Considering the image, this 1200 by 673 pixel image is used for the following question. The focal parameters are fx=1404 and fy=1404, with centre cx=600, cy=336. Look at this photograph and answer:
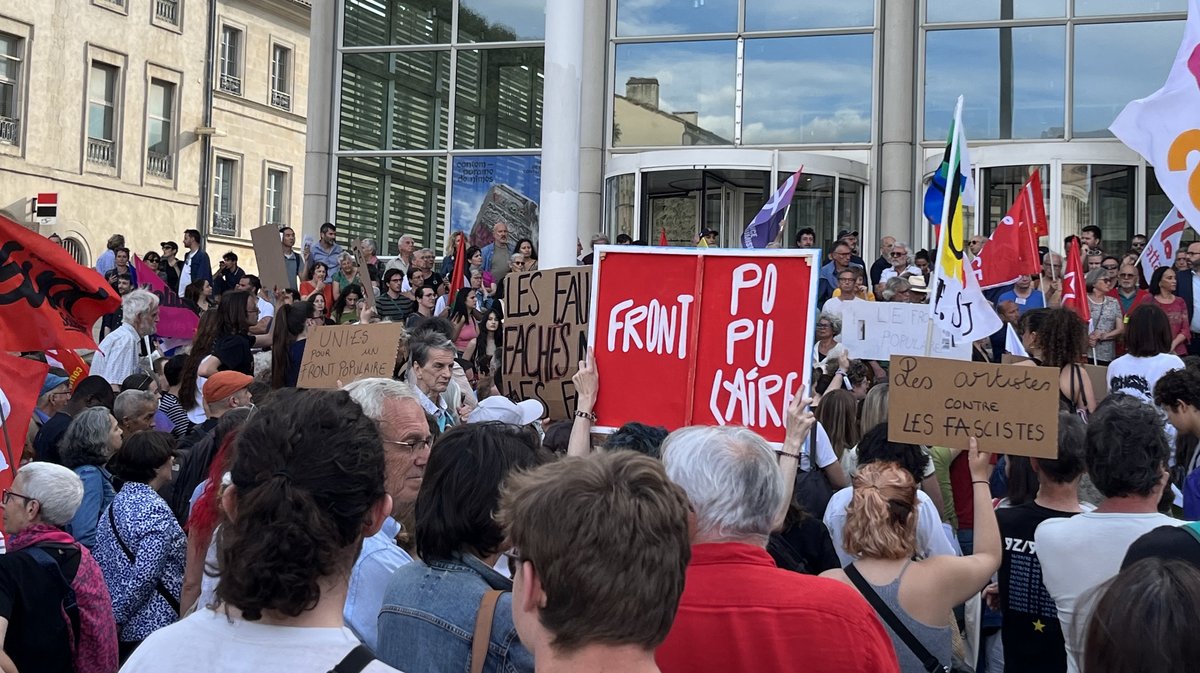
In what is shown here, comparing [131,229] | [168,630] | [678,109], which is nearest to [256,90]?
[131,229]

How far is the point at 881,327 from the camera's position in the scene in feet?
31.7

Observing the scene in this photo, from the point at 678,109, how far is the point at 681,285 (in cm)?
1597

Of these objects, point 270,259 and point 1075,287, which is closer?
point 1075,287

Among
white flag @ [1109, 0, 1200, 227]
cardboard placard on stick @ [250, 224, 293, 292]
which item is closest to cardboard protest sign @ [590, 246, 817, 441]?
white flag @ [1109, 0, 1200, 227]

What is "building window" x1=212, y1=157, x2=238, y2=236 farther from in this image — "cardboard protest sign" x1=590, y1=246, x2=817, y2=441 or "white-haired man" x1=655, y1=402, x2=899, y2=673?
"white-haired man" x1=655, y1=402, x2=899, y2=673

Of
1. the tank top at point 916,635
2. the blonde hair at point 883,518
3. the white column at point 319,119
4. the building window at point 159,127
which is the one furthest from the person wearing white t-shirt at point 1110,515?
the building window at point 159,127

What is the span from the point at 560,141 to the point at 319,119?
36.0 ft

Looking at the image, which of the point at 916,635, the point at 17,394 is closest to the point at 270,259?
the point at 17,394

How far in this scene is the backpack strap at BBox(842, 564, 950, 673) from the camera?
3.71 m

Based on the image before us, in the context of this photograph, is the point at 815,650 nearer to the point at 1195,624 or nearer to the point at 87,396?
the point at 1195,624

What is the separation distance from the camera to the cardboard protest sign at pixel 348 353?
6352 millimetres

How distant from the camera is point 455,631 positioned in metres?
3.05

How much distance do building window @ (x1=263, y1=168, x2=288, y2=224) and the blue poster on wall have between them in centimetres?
2250

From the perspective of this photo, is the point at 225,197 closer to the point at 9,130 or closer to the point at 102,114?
the point at 102,114
